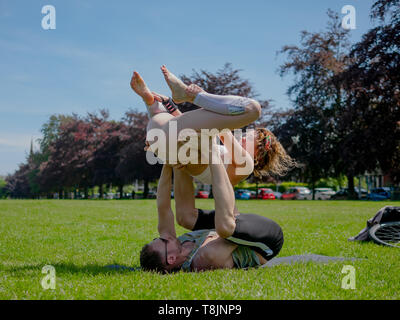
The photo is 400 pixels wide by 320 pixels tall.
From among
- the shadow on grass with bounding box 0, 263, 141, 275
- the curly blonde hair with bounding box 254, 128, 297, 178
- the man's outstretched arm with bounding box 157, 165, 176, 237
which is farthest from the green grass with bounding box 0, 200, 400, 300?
the curly blonde hair with bounding box 254, 128, 297, 178

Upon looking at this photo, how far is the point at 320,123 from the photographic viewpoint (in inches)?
1315

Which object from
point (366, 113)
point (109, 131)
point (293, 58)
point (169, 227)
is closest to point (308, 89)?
point (293, 58)

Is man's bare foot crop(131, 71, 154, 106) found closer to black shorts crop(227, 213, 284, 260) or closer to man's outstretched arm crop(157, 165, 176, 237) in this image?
Result: man's outstretched arm crop(157, 165, 176, 237)

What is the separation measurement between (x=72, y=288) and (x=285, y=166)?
9.31 ft

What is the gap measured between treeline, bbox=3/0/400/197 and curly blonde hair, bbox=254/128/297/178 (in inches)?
931

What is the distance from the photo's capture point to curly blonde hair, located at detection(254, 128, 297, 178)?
4375 mm

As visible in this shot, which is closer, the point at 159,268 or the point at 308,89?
the point at 159,268

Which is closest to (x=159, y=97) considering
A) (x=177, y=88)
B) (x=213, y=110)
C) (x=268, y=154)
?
(x=177, y=88)

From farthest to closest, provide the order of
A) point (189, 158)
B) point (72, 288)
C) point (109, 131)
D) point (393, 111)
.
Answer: point (109, 131), point (393, 111), point (189, 158), point (72, 288)

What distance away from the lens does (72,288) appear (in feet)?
10.6

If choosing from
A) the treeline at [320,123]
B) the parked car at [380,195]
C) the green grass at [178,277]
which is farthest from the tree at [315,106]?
the green grass at [178,277]

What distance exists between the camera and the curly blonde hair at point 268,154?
438 centimetres

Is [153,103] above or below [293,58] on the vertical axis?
below
